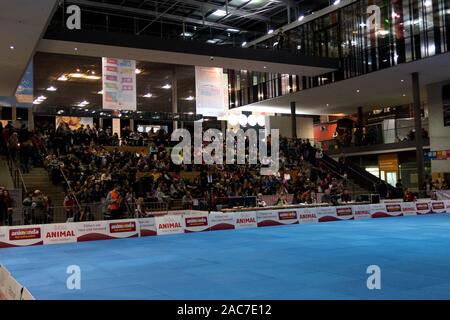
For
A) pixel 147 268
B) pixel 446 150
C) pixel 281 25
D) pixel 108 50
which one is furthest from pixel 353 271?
pixel 281 25

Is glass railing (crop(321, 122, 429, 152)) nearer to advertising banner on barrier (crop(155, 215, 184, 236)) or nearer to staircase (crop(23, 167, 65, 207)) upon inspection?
advertising banner on barrier (crop(155, 215, 184, 236))

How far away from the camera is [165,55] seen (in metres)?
29.0

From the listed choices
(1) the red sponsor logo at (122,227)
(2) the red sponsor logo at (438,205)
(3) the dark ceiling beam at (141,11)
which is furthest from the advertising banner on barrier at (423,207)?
(3) the dark ceiling beam at (141,11)

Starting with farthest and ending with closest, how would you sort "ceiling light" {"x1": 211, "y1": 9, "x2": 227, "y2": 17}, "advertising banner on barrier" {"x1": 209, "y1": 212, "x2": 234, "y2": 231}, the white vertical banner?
"ceiling light" {"x1": 211, "y1": 9, "x2": 227, "y2": 17}, the white vertical banner, "advertising banner on barrier" {"x1": 209, "y1": 212, "x2": 234, "y2": 231}

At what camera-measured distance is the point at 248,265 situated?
11961mm

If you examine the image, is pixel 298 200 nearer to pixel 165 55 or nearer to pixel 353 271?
pixel 165 55

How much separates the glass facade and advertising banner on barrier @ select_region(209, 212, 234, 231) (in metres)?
16.0

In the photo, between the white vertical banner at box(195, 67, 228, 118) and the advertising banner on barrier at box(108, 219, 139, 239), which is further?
the white vertical banner at box(195, 67, 228, 118)

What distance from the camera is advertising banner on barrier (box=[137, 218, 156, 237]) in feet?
66.0

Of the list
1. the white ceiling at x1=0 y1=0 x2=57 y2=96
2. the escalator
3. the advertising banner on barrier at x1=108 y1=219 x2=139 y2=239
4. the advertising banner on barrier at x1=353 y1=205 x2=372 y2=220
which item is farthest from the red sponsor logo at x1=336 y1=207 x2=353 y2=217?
the white ceiling at x1=0 y1=0 x2=57 y2=96

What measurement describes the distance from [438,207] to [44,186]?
22071 millimetres

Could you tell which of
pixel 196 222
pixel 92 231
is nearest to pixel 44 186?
pixel 92 231

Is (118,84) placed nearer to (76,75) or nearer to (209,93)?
(209,93)
